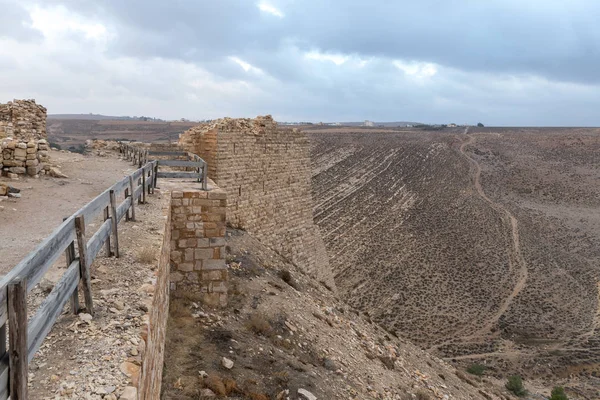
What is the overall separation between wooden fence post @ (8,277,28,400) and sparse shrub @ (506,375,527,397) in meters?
17.1

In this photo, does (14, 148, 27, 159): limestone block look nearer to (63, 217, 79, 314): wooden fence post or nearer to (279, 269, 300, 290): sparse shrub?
(279, 269, 300, 290): sparse shrub

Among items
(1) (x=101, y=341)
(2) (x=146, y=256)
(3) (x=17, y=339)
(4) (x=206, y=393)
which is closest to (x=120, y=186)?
(2) (x=146, y=256)

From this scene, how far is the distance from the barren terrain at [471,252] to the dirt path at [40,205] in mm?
14239

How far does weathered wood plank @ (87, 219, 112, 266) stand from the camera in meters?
4.05

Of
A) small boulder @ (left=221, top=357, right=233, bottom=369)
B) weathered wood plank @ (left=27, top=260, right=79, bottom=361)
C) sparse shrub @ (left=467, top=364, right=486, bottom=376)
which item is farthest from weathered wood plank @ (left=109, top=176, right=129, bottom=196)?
sparse shrub @ (left=467, top=364, right=486, bottom=376)

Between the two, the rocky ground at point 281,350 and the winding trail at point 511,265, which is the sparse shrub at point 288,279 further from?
the winding trail at point 511,265

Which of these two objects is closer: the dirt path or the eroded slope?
the dirt path

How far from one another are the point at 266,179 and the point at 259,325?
733 centimetres

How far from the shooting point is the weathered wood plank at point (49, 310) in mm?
2668

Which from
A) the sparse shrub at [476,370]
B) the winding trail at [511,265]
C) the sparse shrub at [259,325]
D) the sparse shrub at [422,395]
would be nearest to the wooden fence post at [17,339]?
the sparse shrub at [259,325]

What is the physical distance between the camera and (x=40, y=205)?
808 cm

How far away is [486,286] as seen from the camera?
88.3 ft

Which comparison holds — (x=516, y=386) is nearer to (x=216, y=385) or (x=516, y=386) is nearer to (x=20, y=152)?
(x=216, y=385)

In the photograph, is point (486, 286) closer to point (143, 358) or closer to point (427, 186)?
point (427, 186)
